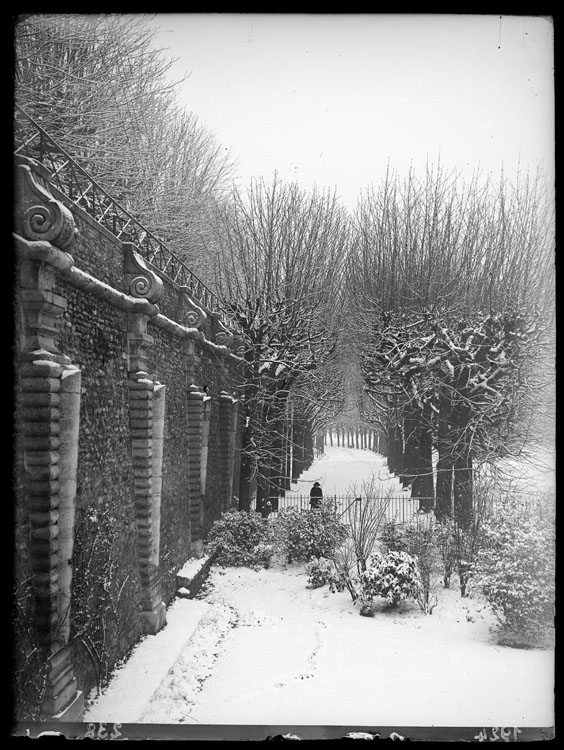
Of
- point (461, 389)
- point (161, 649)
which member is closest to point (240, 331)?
point (461, 389)

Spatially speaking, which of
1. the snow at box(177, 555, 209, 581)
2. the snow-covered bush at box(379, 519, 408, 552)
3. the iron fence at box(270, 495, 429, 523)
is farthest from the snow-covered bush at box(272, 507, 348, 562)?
the snow at box(177, 555, 209, 581)

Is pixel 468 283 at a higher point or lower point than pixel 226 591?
higher

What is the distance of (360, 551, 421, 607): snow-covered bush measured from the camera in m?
10.3

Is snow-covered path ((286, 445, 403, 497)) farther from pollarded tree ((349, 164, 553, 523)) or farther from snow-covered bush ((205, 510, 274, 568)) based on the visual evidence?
snow-covered bush ((205, 510, 274, 568))

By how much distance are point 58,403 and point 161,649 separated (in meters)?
4.86

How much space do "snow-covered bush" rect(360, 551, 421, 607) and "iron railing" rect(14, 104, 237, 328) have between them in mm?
7306

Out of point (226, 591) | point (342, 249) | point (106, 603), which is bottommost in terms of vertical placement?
point (226, 591)

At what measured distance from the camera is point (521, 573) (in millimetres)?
8742

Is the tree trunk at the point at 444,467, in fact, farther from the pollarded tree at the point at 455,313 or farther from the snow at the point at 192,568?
the snow at the point at 192,568

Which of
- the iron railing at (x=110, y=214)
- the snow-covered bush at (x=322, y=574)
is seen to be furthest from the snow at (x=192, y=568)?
the iron railing at (x=110, y=214)

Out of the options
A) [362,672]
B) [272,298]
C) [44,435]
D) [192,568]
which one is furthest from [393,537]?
[44,435]

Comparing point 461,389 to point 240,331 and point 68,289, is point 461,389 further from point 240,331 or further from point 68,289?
point 68,289

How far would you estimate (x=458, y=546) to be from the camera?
36.4 feet

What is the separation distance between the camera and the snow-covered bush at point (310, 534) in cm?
1264
